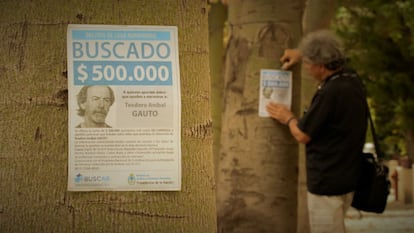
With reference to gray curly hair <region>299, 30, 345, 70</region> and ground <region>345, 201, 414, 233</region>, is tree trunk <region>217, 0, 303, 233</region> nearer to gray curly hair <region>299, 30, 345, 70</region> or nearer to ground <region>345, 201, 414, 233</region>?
gray curly hair <region>299, 30, 345, 70</region>

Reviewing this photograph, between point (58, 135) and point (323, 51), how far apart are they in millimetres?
2847

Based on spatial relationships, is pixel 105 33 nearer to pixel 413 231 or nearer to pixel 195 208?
pixel 195 208

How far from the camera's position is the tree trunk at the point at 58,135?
296cm

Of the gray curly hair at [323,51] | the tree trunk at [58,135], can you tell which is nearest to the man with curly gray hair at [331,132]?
the gray curly hair at [323,51]

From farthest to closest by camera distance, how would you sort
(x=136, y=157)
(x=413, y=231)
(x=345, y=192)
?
(x=413, y=231), (x=345, y=192), (x=136, y=157)

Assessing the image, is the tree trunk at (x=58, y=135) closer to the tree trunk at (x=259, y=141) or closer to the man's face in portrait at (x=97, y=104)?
the man's face in portrait at (x=97, y=104)

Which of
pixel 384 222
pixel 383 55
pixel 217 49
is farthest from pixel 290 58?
pixel 383 55

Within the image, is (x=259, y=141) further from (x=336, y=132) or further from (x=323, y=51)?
(x=323, y=51)

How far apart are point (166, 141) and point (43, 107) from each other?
50cm

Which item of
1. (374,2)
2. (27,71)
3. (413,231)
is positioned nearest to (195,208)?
(27,71)

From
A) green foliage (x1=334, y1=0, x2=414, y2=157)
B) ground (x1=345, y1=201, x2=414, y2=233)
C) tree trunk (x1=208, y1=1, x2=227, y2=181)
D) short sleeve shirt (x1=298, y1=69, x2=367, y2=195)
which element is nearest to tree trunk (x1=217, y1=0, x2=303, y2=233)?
short sleeve shirt (x1=298, y1=69, x2=367, y2=195)

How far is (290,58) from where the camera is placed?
18.0 feet

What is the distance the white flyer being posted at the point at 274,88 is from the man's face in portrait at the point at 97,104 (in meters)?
2.71

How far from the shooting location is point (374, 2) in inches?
519
